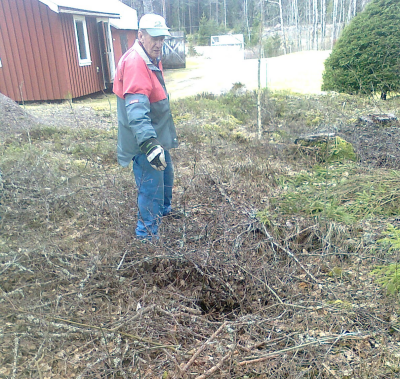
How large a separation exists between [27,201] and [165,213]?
1500mm

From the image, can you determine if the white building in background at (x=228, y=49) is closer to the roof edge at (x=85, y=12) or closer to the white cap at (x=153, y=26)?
the roof edge at (x=85, y=12)

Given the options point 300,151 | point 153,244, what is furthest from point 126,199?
point 300,151

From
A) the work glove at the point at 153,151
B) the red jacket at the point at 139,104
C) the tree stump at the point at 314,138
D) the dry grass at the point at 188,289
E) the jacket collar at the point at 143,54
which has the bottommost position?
the dry grass at the point at 188,289

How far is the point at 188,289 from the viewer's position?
112 inches

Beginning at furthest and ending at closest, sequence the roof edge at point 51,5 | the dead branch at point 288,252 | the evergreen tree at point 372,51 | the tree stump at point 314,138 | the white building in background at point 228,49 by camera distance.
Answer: the white building in background at point 228,49 < the roof edge at point 51,5 < the evergreen tree at point 372,51 < the tree stump at point 314,138 < the dead branch at point 288,252

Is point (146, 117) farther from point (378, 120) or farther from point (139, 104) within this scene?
point (378, 120)

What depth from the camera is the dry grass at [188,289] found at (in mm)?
2148

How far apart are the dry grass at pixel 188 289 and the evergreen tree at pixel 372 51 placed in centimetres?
751

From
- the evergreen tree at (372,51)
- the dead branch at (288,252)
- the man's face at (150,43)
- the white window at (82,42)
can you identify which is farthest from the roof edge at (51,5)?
the dead branch at (288,252)

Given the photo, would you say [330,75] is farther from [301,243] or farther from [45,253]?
[45,253]

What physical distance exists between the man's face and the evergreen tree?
8.12 meters

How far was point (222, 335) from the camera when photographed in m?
2.30

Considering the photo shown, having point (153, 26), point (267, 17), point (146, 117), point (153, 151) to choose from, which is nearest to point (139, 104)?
point (146, 117)

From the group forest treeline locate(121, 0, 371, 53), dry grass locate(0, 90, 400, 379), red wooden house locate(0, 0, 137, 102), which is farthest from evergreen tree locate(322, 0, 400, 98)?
forest treeline locate(121, 0, 371, 53)
